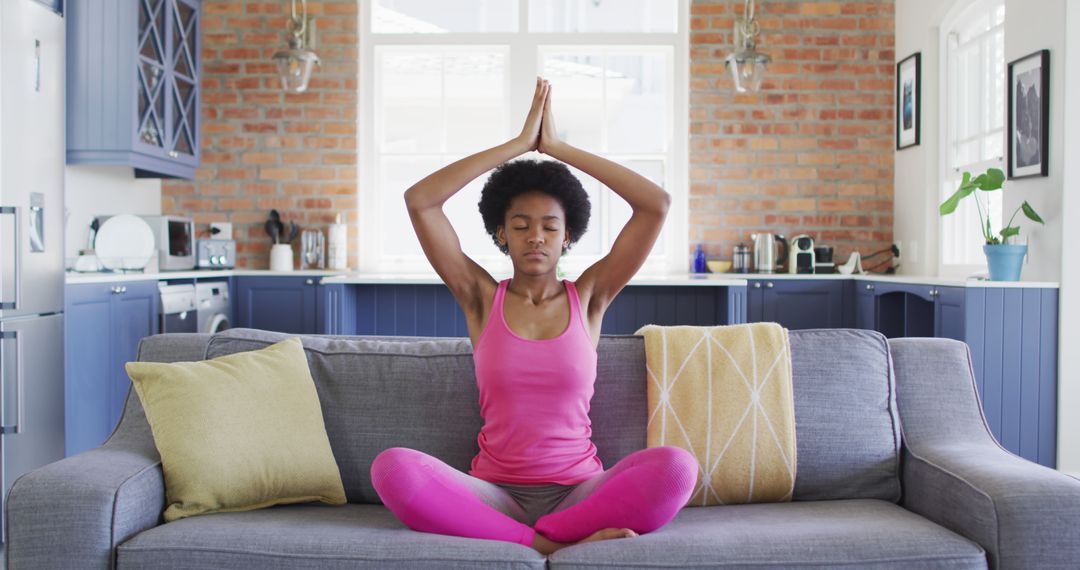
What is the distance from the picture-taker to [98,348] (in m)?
3.98

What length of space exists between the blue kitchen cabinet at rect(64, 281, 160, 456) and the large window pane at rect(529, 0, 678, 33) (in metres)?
2.96

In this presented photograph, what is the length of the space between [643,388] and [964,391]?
Answer: 2.55 ft

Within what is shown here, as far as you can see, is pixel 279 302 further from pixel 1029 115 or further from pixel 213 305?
pixel 1029 115

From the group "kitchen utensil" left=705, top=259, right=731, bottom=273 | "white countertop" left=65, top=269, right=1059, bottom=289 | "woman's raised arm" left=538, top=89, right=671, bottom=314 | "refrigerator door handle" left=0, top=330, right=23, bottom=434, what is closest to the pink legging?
"woman's raised arm" left=538, top=89, right=671, bottom=314

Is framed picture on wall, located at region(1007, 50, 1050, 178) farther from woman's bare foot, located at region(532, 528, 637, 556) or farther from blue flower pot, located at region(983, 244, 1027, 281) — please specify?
woman's bare foot, located at region(532, 528, 637, 556)

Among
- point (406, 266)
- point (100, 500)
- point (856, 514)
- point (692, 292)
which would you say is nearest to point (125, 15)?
point (406, 266)

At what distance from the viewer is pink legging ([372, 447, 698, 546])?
171 centimetres

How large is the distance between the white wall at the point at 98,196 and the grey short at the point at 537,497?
133 inches

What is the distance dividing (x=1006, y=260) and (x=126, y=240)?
4.27m

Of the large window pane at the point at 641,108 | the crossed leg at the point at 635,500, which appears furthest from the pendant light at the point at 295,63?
the crossed leg at the point at 635,500

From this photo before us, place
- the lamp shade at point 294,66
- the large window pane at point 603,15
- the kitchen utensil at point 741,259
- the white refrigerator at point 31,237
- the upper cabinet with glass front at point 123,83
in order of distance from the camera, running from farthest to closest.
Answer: the large window pane at point 603,15
the kitchen utensil at point 741,259
the lamp shade at point 294,66
the upper cabinet with glass front at point 123,83
the white refrigerator at point 31,237

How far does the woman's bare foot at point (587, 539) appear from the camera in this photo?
171cm

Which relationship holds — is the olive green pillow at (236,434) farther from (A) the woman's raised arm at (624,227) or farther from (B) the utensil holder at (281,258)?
(B) the utensil holder at (281,258)

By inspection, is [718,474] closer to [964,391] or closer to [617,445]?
[617,445]
